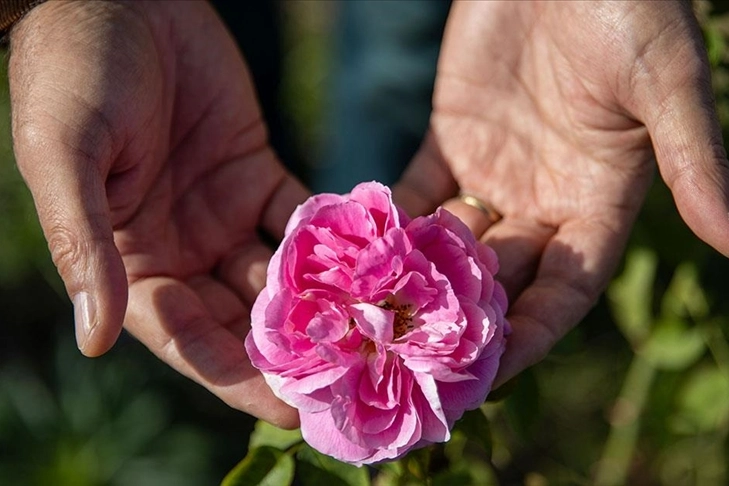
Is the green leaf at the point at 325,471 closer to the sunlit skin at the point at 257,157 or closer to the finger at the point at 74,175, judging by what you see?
the sunlit skin at the point at 257,157

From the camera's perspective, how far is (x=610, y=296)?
2414 mm

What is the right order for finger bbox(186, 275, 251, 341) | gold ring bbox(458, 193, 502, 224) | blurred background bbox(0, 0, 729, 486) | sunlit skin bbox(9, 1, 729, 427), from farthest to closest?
blurred background bbox(0, 0, 729, 486), gold ring bbox(458, 193, 502, 224), finger bbox(186, 275, 251, 341), sunlit skin bbox(9, 1, 729, 427)

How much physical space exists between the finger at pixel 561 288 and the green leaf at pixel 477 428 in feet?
0.44

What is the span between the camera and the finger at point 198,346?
5.15 ft

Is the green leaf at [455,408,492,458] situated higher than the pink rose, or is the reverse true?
the pink rose

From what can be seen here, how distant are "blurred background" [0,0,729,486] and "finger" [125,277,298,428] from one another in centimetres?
81

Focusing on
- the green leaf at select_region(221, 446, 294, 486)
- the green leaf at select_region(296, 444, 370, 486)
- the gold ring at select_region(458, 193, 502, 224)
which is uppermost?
the gold ring at select_region(458, 193, 502, 224)

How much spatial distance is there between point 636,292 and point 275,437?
105 centimetres

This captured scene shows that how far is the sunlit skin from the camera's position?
5.08 feet

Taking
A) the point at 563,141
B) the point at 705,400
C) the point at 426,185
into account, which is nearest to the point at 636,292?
the point at 705,400

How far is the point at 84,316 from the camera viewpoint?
145 cm

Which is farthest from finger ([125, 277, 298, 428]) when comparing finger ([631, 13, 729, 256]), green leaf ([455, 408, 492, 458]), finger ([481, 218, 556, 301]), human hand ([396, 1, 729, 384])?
finger ([631, 13, 729, 256])

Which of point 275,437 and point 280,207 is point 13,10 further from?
point 275,437

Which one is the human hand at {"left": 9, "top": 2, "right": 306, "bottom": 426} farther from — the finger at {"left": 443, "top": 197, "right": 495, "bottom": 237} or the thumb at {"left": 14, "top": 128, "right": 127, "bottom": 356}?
the finger at {"left": 443, "top": 197, "right": 495, "bottom": 237}
